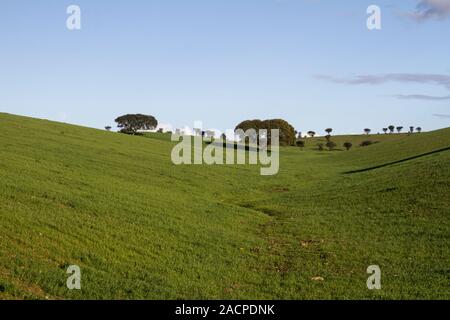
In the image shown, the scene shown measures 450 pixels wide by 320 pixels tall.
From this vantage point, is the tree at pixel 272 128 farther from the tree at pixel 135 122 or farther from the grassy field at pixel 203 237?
the grassy field at pixel 203 237

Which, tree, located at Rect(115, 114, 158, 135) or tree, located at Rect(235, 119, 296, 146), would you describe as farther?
tree, located at Rect(115, 114, 158, 135)

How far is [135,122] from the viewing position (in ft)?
579

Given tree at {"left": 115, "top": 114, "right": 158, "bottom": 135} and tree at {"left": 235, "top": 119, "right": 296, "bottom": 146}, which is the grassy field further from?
tree at {"left": 115, "top": 114, "right": 158, "bottom": 135}

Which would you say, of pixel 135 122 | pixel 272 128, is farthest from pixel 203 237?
pixel 135 122

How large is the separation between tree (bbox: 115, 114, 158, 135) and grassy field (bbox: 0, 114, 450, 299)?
13095cm

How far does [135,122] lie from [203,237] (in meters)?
157

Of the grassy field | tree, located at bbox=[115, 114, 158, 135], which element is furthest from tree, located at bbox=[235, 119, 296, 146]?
the grassy field

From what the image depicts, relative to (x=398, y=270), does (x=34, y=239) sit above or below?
above

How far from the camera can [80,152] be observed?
5256 centimetres

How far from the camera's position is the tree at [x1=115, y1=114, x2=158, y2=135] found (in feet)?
569
